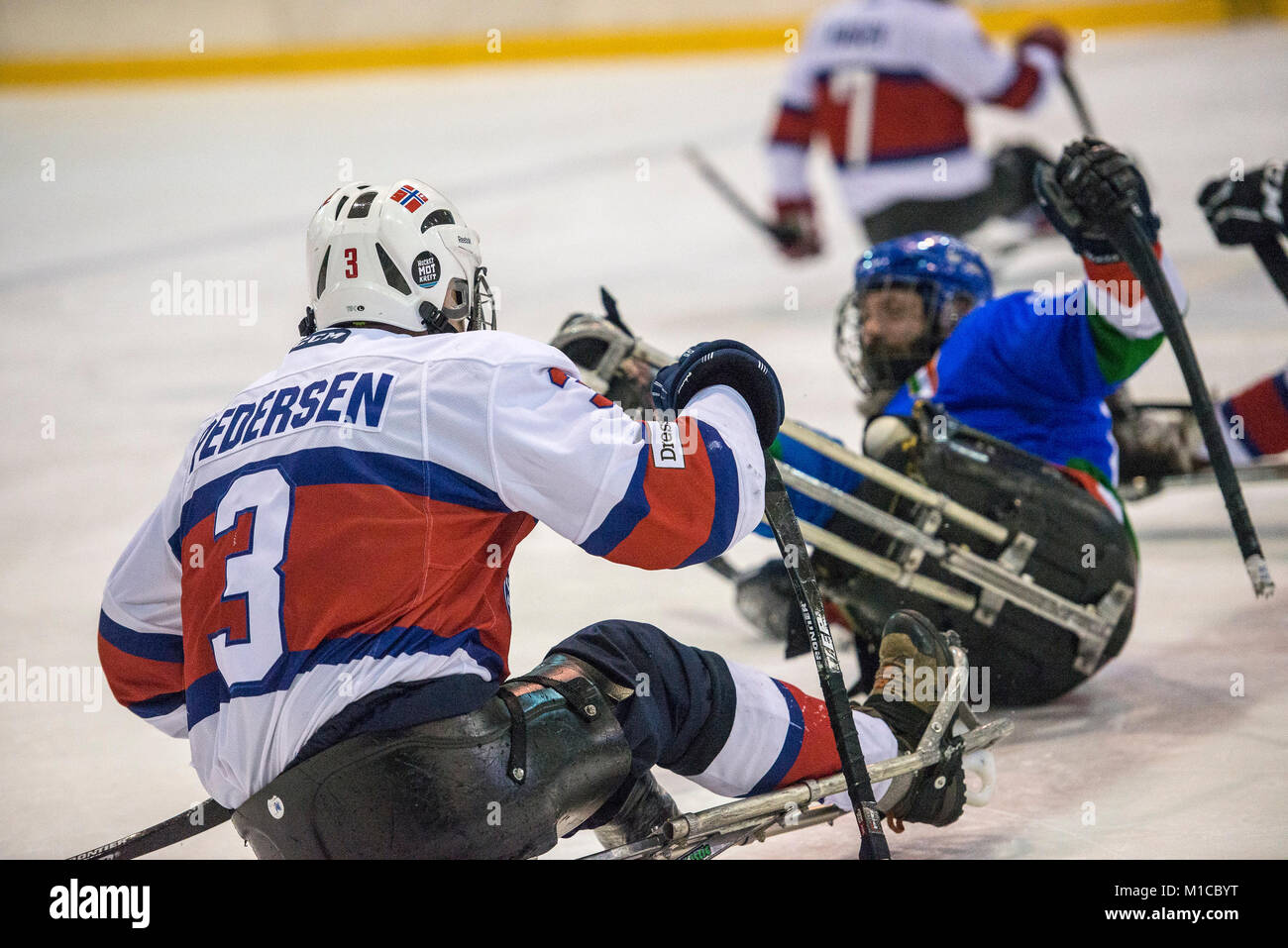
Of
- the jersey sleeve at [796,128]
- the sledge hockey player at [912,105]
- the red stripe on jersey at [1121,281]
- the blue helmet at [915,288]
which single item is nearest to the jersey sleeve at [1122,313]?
the red stripe on jersey at [1121,281]

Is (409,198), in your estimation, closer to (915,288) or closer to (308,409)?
(308,409)

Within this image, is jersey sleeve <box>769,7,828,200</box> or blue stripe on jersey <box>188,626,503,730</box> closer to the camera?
blue stripe on jersey <box>188,626,503,730</box>

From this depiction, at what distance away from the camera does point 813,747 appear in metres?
2.44

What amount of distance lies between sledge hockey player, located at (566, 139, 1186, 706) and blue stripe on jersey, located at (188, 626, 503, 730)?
0.94 metres

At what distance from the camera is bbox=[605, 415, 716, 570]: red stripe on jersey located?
2.06 metres

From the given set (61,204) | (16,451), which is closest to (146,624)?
(16,451)

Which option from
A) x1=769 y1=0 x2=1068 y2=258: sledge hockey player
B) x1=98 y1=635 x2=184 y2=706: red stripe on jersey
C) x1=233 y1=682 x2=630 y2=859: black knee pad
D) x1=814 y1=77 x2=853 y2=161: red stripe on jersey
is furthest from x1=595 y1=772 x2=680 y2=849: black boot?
x1=814 y1=77 x2=853 y2=161: red stripe on jersey

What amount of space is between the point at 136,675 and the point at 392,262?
29.2 inches

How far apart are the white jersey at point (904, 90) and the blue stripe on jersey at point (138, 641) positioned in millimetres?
4703

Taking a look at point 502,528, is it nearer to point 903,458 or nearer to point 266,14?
point 903,458

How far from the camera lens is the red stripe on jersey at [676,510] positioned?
2.06m

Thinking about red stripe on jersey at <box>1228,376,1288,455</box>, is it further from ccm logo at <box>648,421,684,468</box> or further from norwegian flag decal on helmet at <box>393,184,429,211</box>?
norwegian flag decal on helmet at <box>393,184,429,211</box>

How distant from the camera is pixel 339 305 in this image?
222cm

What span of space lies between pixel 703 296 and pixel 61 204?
4.53 m
